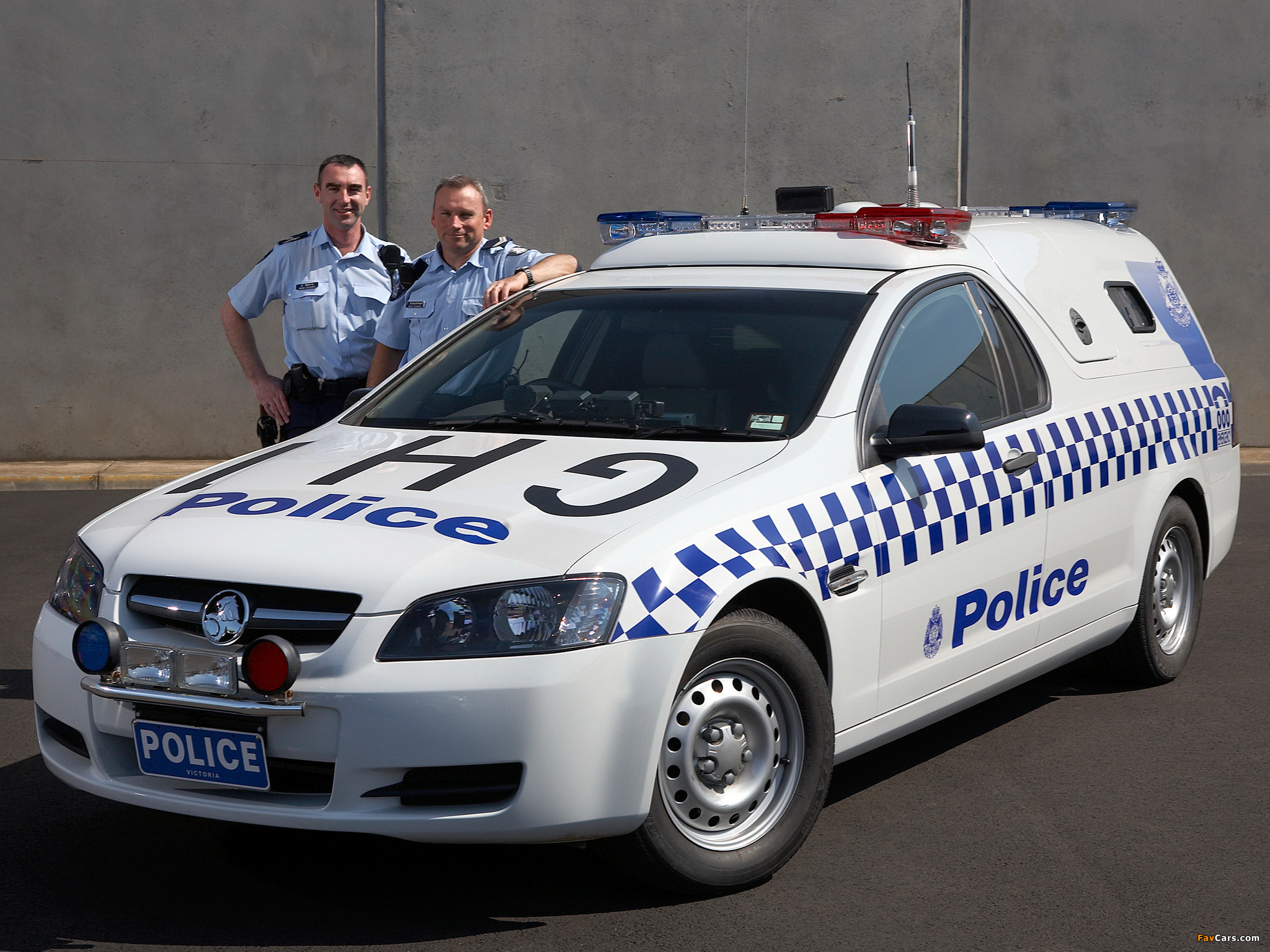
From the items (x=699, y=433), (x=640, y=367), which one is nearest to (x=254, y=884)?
(x=699, y=433)

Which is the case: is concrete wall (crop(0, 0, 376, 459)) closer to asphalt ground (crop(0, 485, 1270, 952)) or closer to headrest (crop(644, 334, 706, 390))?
asphalt ground (crop(0, 485, 1270, 952))

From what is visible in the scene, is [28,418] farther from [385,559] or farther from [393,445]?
[385,559]

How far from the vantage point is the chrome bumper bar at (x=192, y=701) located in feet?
10.6

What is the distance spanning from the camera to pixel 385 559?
3.28 metres

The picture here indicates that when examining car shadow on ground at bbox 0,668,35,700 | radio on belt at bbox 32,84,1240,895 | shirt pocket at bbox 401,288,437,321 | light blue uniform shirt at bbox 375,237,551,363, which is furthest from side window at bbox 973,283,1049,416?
car shadow on ground at bbox 0,668,35,700

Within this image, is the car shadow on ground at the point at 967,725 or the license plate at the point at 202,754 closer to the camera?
the license plate at the point at 202,754

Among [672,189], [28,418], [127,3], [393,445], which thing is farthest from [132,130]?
[393,445]

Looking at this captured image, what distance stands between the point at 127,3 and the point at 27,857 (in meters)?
9.42

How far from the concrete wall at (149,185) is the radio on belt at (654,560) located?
734cm

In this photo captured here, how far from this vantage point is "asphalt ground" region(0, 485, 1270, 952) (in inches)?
135

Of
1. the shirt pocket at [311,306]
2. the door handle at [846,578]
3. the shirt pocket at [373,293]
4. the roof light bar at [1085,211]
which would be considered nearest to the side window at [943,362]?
the door handle at [846,578]

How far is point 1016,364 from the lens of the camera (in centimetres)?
474

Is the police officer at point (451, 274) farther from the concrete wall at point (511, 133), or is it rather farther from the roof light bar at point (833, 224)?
the concrete wall at point (511, 133)
